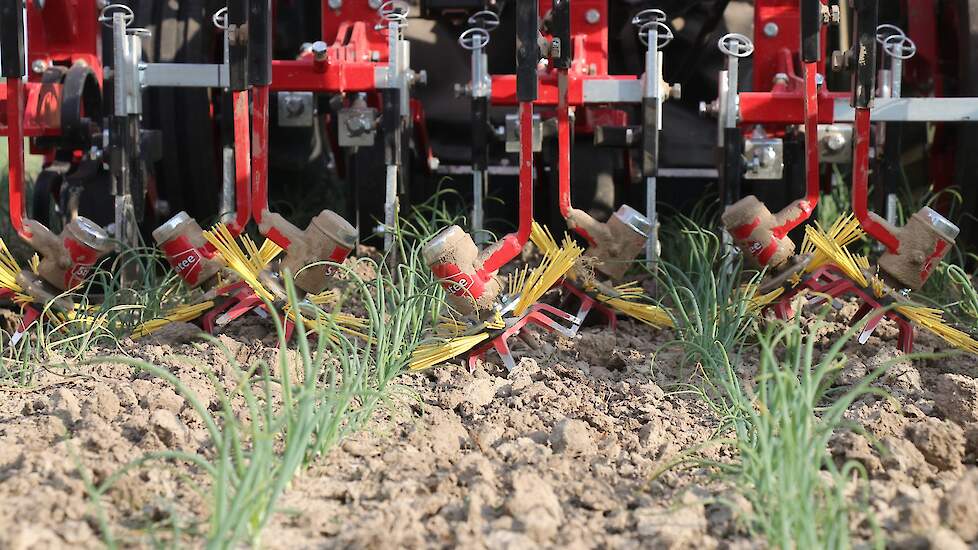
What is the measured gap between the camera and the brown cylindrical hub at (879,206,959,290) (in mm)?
3381

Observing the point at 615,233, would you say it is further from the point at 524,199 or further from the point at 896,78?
the point at 896,78

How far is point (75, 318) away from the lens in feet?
11.3

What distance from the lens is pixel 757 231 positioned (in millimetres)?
Answer: 3498

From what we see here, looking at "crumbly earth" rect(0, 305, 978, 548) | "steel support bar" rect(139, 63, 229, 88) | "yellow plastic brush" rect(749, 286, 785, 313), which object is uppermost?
"steel support bar" rect(139, 63, 229, 88)

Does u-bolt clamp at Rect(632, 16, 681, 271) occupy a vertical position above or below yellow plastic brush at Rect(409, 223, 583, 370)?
above

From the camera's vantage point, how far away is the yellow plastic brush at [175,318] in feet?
11.2

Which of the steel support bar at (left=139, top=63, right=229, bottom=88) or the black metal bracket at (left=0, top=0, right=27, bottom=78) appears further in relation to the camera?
the steel support bar at (left=139, top=63, right=229, bottom=88)

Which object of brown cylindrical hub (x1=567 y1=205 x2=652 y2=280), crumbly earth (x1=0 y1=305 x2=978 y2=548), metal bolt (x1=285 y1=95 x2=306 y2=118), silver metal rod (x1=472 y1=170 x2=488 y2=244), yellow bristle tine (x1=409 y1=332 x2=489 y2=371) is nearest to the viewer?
crumbly earth (x1=0 y1=305 x2=978 y2=548)

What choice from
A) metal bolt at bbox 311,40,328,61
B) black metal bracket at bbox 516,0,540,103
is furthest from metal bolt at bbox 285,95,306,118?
black metal bracket at bbox 516,0,540,103

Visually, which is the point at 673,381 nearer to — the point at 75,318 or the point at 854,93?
the point at 854,93

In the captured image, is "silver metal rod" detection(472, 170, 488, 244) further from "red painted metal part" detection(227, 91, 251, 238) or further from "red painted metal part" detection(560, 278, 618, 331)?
"red painted metal part" detection(227, 91, 251, 238)

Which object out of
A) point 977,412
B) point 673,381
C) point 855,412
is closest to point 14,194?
point 673,381

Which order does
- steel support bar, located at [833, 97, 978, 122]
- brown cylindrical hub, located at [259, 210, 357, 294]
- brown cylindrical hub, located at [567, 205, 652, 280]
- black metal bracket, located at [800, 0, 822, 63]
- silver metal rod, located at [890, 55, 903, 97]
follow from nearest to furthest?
brown cylindrical hub, located at [259, 210, 357, 294] < black metal bracket, located at [800, 0, 822, 63] < brown cylindrical hub, located at [567, 205, 652, 280] < steel support bar, located at [833, 97, 978, 122] < silver metal rod, located at [890, 55, 903, 97]

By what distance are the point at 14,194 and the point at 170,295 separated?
1.73ft
